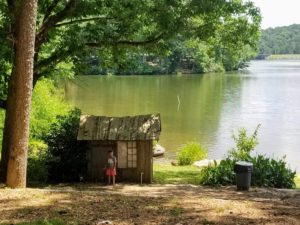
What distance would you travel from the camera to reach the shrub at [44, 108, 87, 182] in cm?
1612

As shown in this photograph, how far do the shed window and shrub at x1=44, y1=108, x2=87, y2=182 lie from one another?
Answer: 1.29 m

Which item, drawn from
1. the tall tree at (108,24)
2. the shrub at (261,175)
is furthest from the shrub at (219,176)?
the tall tree at (108,24)

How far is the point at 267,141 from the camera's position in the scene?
33750 mm

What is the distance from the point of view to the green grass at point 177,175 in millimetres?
17781

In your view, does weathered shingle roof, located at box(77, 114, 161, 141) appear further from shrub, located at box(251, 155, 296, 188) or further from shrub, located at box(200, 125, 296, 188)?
shrub, located at box(251, 155, 296, 188)

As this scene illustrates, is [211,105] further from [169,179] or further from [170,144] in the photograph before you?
[169,179]

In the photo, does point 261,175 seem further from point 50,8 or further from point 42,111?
point 42,111

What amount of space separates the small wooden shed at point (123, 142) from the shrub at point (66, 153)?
0.30 m

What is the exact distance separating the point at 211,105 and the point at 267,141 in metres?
20.7

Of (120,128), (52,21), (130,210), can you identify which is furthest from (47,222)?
(120,128)

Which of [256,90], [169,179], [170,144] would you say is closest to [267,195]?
[169,179]

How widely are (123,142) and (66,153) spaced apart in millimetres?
2018

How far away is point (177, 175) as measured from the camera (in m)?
19.5

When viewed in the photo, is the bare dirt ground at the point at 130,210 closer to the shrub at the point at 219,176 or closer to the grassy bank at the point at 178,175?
the shrub at the point at 219,176
